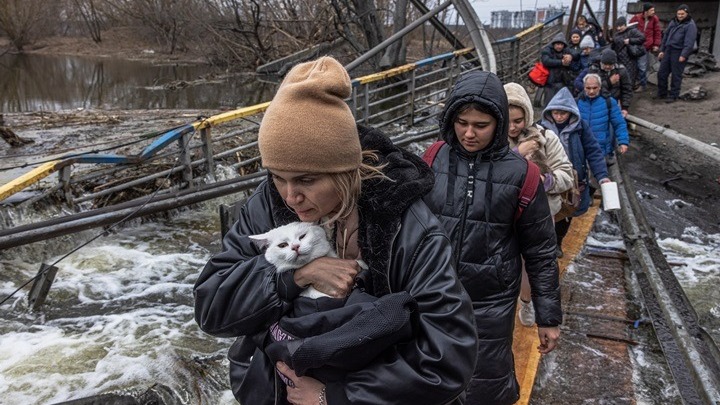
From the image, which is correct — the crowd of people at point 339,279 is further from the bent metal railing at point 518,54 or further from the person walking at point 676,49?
the person walking at point 676,49

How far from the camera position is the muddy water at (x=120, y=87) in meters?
17.8

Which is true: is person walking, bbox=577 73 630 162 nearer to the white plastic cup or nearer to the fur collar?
the white plastic cup

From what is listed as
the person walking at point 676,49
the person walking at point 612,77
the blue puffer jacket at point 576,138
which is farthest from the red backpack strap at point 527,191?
the person walking at point 676,49

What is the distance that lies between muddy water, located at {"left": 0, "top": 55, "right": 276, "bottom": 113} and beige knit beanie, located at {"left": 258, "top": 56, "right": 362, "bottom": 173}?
1621cm

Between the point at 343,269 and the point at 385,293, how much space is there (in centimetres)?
12

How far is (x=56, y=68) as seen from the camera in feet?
95.7

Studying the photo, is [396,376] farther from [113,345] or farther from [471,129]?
[113,345]

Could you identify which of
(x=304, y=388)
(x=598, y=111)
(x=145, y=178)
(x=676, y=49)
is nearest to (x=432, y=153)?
(x=304, y=388)

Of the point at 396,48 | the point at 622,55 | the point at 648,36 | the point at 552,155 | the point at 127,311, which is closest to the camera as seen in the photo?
the point at 552,155

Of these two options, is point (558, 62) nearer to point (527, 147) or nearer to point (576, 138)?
point (576, 138)

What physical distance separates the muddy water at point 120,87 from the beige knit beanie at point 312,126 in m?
16.2

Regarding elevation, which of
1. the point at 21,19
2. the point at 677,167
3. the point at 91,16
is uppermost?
the point at 91,16

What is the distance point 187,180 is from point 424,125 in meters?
5.77

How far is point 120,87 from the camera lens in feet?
72.1
